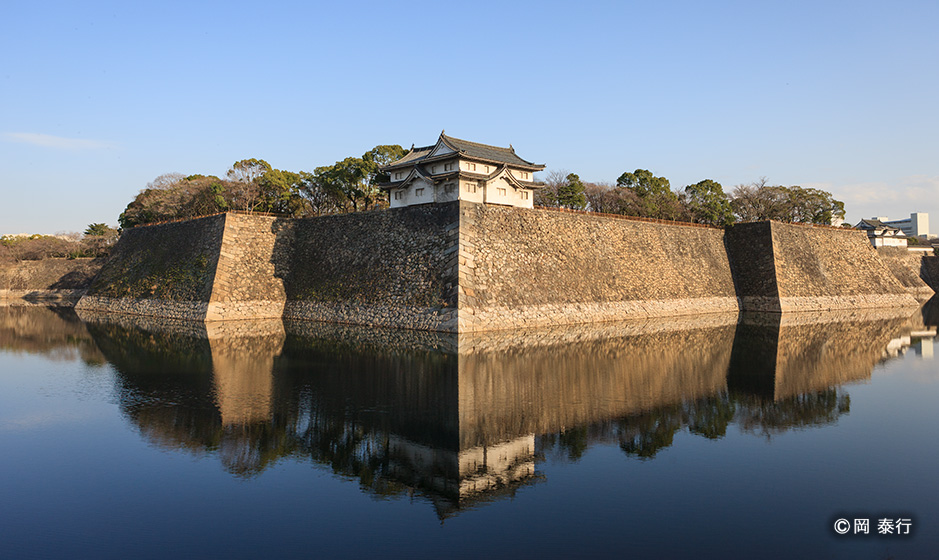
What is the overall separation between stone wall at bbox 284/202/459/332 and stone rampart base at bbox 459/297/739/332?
3.90 ft

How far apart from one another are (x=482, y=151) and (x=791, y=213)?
107 ft

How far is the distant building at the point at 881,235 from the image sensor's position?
54.0 metres

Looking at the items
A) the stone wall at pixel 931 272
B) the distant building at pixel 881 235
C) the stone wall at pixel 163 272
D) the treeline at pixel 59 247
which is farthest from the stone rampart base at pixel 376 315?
the stone wall at pixel 931 272

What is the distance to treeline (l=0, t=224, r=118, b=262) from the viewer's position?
50.6 m

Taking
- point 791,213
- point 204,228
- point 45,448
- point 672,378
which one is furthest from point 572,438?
point 791,213

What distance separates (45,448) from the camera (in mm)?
8891

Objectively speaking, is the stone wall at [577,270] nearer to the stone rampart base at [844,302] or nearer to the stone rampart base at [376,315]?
the stone rampart base at [376,315]

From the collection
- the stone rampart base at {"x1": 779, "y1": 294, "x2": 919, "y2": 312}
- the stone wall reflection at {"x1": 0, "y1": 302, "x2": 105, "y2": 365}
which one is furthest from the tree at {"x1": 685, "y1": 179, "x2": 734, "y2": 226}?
the stone wall reflection at {"x1": 0, "y1": 302, "x2": 105, "y2": 365}

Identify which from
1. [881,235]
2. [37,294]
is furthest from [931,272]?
[37,294]

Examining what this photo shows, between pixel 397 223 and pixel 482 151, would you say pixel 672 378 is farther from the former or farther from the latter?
pixel 482 151

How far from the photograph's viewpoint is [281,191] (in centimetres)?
3659

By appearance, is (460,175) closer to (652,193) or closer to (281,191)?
(281,191)

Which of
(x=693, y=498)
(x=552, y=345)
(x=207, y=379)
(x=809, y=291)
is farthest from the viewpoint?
(x=809, y=291)

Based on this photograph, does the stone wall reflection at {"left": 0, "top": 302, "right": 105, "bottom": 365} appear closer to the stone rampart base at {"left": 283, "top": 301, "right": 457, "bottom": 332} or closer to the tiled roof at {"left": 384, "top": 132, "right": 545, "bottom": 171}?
the stone rampart base at {"left": 283, "top": 301, "right": 457, "bottom": 332}
